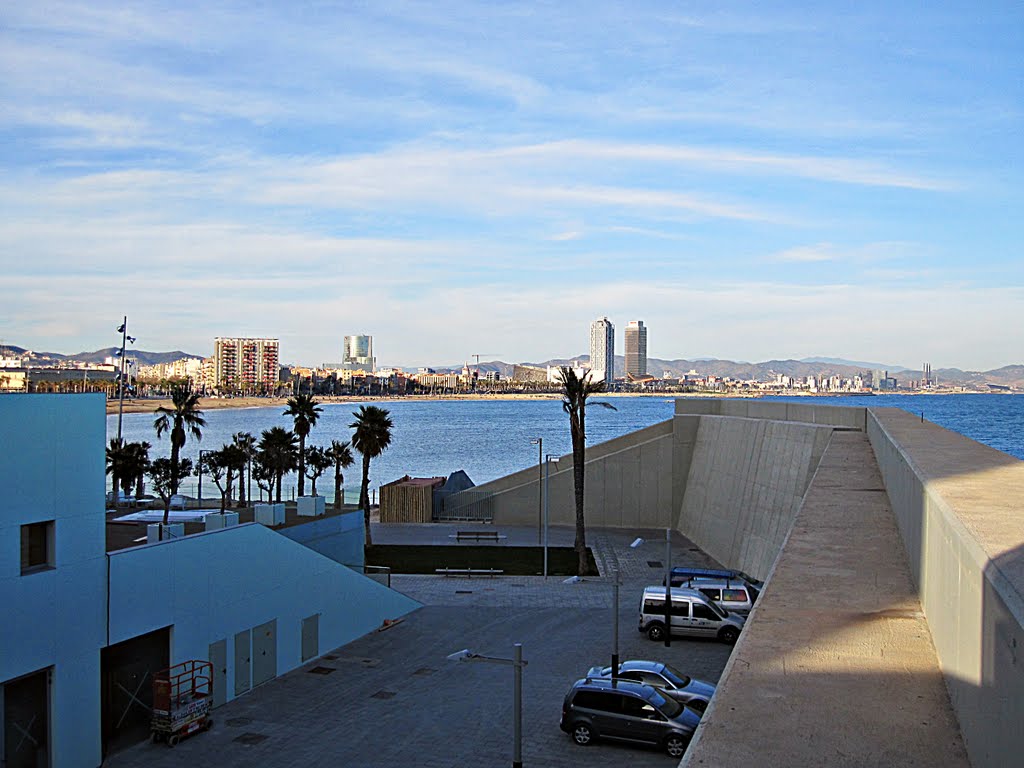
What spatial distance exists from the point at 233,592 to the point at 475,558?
1788 cm

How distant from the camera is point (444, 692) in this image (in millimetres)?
19625

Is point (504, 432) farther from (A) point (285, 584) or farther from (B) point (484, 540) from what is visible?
(A) point (285, 584)

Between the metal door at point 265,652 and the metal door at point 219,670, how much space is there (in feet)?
Result: 3.59

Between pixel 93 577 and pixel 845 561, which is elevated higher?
pixel 845 561

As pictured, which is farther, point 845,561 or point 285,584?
point 285,584

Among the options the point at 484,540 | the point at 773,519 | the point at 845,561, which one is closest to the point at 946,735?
the point at 845,561

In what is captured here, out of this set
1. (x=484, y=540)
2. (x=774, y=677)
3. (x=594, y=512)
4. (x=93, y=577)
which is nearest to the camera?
(x=774, y=677)

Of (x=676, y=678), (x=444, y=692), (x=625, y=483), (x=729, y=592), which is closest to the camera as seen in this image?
(x=676, y=678)

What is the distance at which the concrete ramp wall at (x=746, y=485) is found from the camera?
28797mm

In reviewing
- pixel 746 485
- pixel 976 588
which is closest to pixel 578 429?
pixel 746 485

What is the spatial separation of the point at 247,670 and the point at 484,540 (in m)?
21.4

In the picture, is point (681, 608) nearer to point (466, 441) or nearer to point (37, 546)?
point (37, 546)

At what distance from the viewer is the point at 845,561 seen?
9.07 meters

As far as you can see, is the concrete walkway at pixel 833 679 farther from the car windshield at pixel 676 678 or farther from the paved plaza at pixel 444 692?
the car windshield at pixel 676 678
